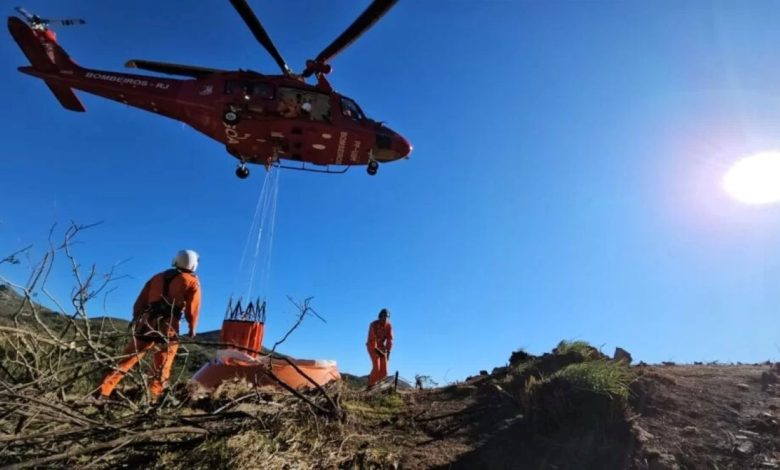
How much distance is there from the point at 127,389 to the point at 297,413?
1930 millimetres

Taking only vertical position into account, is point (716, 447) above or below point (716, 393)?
below

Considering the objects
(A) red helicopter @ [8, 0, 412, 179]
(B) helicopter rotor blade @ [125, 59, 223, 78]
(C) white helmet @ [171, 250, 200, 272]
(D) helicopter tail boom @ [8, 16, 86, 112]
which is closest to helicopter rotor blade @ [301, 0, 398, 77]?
(A) red helicopter @ [8, 0, 412, 179]

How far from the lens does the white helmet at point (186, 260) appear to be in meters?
5.77

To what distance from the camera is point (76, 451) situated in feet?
7.39

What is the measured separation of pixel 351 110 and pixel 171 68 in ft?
13.1

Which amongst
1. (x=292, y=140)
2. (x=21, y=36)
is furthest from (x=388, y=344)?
(x=21, y=36)

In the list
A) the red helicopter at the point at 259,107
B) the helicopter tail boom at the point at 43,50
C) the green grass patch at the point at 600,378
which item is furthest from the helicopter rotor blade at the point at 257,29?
the green grass patch at the point at 600,378

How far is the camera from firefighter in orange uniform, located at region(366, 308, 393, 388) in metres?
9.25

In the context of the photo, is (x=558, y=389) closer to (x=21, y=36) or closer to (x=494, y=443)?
(x=494, y=443)

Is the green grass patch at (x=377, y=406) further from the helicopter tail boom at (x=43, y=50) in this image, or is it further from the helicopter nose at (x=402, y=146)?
the helicopter tail boom at (x=43, y=50)

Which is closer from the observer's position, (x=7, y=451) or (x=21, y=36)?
(x=7, y=451)

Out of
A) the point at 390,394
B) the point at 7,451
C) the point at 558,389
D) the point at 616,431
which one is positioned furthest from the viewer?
the point at 390,394

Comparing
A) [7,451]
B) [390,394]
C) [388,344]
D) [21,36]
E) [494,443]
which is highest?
[21,36]

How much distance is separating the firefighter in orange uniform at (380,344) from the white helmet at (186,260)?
4.38 m
